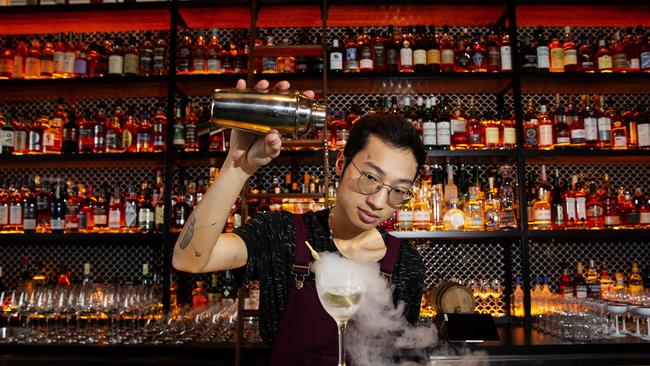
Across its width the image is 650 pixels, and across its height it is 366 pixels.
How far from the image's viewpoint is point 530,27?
3359 mm

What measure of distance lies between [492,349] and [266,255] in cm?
151

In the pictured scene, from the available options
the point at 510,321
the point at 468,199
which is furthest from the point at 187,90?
the point at 510,321

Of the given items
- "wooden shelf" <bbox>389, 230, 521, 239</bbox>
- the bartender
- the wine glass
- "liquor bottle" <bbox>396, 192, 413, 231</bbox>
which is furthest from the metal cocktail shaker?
"liquor bottle" <bbox>396, 192, 413, 231</bbox>

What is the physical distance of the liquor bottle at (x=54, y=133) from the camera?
2986 mm

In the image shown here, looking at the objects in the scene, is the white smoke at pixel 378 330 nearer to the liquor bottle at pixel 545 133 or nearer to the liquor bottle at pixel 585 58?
the liquor bottle at pixel 545 133

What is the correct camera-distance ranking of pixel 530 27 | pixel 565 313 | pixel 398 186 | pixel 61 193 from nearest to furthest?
pixel 398 186
pixel 565 313
pixel 61 193
pixel 530 27

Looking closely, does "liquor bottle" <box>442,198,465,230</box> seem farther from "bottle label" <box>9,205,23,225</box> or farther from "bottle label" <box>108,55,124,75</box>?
"bottle label" <box>9,205,23,225</box>

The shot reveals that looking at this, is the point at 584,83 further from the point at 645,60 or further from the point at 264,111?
the point at 264,111

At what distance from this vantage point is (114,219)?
9.48ft

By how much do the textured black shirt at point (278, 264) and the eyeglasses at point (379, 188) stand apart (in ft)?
0.80

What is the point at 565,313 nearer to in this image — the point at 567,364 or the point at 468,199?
the point at 567,364

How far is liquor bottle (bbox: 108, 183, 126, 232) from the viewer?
2887 mm

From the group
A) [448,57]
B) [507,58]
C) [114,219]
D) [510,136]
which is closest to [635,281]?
[510,136]

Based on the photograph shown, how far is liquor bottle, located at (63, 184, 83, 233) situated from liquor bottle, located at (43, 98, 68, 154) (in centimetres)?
28
